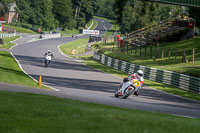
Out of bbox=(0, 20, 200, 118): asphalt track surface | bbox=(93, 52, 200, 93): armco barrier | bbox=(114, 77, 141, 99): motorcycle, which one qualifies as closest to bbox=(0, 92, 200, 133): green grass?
bbox=(0, 20, 200, 118): asphalt track surface

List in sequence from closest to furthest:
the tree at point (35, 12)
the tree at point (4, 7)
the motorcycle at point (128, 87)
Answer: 1. the motorcycle at point (128, 87)
2. the tree at point (4, 7)
3. the tree at point (35, 12)

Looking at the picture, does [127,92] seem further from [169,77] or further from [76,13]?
[76,13]

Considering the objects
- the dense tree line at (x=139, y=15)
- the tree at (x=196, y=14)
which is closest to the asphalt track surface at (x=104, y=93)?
the tree at (x=196, y=14)

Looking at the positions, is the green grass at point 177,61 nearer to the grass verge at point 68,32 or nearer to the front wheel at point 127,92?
the front wheel at point 127,92

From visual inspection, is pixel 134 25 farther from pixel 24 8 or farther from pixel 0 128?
pixel 0 128

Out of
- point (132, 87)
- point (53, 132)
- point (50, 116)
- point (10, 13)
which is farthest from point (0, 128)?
point (10, 13)

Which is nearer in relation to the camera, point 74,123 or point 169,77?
point 74,123

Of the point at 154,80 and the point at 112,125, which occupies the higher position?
the point at 112,125

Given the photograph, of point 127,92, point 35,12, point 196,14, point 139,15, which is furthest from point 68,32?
point 127,92

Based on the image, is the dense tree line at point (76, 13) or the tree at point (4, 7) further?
the tree at point (4, 7)

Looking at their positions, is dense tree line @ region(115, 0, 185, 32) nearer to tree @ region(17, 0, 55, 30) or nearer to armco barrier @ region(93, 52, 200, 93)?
tree @ region(17, 0, 55, 30)

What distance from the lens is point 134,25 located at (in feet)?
314

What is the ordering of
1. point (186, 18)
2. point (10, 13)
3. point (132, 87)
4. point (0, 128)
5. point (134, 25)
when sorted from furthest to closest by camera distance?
1. point (10, 13)
2. point (134, 25)
3. point (186, 18)
4. point (132, 87)
5. point (0, 128)

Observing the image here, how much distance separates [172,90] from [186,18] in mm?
29889
